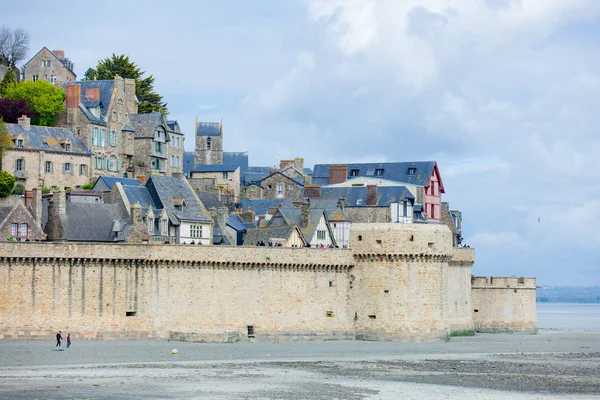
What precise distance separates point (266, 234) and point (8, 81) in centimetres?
2574

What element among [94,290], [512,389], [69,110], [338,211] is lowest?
[512,389]

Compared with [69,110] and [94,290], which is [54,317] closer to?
[94,290]

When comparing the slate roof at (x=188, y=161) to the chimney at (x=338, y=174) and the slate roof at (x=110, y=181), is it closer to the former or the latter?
the chimney at (x=338, y=174)

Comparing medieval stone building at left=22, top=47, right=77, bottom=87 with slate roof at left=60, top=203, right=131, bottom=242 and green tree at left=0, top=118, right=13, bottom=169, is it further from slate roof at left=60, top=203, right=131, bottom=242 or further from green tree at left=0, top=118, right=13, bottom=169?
slate roof at left=60, top=203, right=131, bottom=242

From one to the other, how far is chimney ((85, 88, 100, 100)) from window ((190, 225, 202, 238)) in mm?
16821

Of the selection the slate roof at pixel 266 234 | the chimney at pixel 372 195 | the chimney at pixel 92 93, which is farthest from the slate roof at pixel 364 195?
the chimney at pixel 92 93

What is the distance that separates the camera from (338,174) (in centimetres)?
8119

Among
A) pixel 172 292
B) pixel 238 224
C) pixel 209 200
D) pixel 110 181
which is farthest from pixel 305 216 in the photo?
pixel 172 292

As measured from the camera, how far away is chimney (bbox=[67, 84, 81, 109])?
252 feet

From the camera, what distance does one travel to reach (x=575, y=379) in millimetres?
44031

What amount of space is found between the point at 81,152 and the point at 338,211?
15581 millimetres

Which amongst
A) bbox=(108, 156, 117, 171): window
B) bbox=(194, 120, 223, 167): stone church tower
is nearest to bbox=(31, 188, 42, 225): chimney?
bbox=(108, 156, 117, 171): window

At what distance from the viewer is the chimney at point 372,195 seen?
246ft

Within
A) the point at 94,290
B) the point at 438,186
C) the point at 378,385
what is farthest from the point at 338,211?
the point at 378,385
